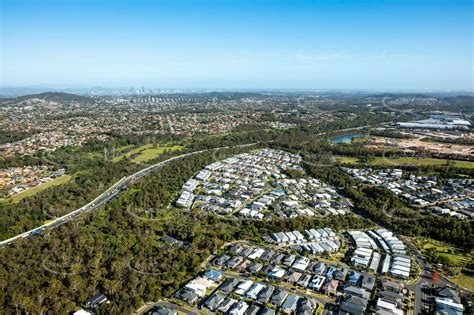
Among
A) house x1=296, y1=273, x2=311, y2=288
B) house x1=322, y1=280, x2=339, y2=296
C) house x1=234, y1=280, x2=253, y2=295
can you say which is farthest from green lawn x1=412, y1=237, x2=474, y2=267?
house x1=234, y1=280, x2=253, y2=295

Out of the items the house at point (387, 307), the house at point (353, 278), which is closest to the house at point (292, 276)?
the house at point (353, 278)

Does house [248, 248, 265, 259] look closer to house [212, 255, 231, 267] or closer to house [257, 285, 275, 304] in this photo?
house [212, 255, 231, 267]

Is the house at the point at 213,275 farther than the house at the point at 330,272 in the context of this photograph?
No

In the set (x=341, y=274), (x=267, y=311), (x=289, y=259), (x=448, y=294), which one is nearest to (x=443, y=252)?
(x=448, y=294)

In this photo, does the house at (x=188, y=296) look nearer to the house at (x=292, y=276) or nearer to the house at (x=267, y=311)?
the house at (x=267, y=311)

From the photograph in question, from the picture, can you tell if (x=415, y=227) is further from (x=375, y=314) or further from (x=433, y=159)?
(x=433, y=159)

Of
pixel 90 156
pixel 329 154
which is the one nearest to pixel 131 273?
pixel 90 156
